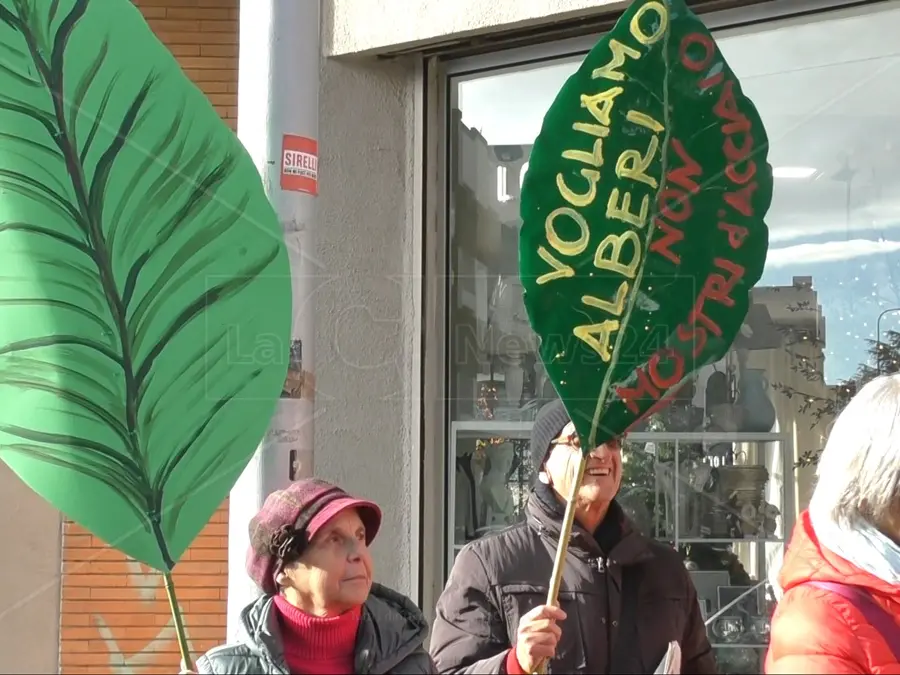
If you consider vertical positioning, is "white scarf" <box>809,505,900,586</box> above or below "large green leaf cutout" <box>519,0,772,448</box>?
below

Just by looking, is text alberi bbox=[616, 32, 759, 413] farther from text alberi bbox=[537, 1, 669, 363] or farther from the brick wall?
the brick wall

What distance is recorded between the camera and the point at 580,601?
2.58m

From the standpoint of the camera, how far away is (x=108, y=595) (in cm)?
502

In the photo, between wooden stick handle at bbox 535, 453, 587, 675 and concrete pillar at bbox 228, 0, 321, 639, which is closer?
wooden stick handle at bbox 535, 453, 587, 675

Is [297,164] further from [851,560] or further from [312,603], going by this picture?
[851,560]

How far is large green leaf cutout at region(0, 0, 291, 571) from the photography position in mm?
2426

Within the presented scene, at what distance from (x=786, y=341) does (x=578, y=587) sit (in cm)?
158

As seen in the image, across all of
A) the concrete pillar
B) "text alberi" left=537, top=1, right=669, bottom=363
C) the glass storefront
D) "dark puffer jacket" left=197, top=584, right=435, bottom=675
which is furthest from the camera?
the glass storefront

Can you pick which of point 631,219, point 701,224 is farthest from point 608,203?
point 701,224

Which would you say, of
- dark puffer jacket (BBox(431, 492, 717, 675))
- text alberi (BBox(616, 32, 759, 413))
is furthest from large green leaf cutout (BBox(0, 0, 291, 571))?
text alberi (BBox(616, 32, 759, 413))

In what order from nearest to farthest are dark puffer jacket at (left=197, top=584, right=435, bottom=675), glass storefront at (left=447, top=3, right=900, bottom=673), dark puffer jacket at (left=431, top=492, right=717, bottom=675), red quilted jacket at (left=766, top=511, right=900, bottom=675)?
red quilted jacket at (left=766, top=511, right=900, bottom=675)
dark puffer jacket at (left=197, top=584, right=435, bottom=675)
dark puffer jacket at (left=431, top=492, right=717, bottom=675)
glass storefront at (left=447, top=3, right=900, bottom=673)

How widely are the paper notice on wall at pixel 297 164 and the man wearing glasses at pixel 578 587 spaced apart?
30.5 inches

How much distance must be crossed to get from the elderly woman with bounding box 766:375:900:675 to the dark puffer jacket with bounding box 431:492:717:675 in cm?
58

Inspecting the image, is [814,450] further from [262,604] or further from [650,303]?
[262,604]
